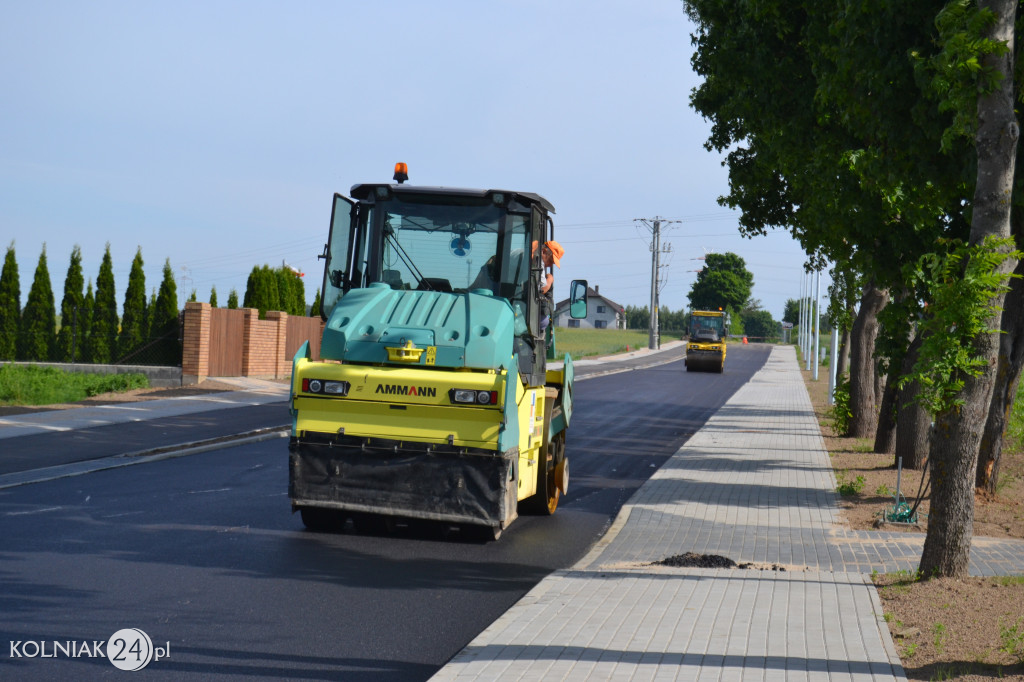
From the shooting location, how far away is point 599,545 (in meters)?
9.77

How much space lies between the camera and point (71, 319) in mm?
→ 31562

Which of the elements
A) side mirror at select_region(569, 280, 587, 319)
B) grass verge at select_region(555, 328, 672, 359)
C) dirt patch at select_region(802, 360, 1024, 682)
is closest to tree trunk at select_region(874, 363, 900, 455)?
dirt patch at select_region(802, 360, 1024, 682)

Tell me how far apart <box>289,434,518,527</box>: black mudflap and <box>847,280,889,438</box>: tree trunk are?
41.4ft

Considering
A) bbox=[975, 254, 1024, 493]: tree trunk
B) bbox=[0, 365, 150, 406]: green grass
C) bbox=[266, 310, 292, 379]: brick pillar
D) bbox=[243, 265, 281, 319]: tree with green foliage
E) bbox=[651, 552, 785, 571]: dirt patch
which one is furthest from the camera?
bbox=[243, 265, 281, 319]: tree with green foliage

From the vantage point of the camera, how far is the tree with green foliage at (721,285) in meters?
145

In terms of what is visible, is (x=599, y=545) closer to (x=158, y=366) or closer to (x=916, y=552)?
(x=916, y=552)

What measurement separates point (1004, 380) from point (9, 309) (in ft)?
95.7

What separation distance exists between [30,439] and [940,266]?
13606 mm

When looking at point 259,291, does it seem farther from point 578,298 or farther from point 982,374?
point 982,374

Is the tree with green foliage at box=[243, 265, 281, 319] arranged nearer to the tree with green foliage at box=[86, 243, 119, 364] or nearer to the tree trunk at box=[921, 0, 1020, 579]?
the tree with green foliage at box=[86, 243, 119, 364]

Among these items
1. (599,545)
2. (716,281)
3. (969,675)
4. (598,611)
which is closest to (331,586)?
(598,611)

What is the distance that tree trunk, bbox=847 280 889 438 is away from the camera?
19922 millimetres

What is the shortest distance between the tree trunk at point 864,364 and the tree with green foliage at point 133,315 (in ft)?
67.3
